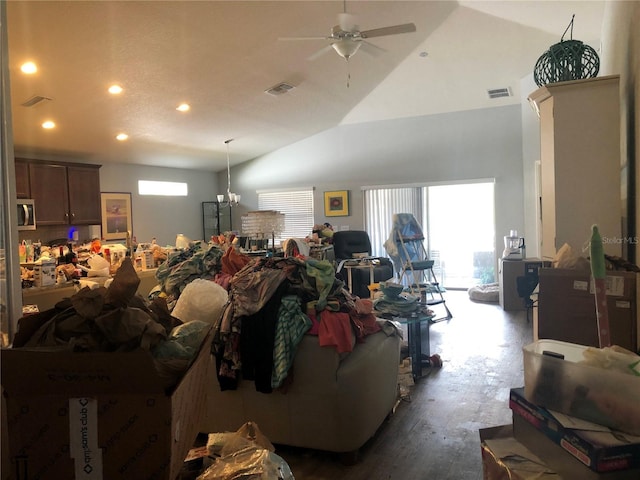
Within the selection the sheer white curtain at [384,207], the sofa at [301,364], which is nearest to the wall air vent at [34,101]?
the sofa at [301,364]

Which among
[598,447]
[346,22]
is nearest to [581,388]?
[598,447]

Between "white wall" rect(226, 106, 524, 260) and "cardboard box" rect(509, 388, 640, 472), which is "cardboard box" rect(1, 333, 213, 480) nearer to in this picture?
"cardboard box" rect(509, 388, 640, 472)

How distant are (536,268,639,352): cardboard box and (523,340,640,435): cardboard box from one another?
98 centimetres

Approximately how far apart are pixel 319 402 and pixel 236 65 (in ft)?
12.0

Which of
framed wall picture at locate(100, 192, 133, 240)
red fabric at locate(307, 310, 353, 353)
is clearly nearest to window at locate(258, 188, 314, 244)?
framed wall picture at locate(100, 192, 133, 240)

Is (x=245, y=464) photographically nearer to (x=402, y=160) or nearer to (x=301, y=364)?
(x=301, y=364)

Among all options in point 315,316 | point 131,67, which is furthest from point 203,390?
point 131,67

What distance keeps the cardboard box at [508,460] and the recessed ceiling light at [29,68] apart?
4284 mm

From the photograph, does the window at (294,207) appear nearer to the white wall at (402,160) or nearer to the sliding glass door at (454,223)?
the white wall at (402,160)

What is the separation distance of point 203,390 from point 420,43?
5.39 m

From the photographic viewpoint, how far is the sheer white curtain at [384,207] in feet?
26.7

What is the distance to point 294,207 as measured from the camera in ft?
29.9

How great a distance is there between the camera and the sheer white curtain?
8.12 metres

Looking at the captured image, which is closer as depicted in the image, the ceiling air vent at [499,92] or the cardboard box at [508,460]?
the cardboard box at [508,460]
